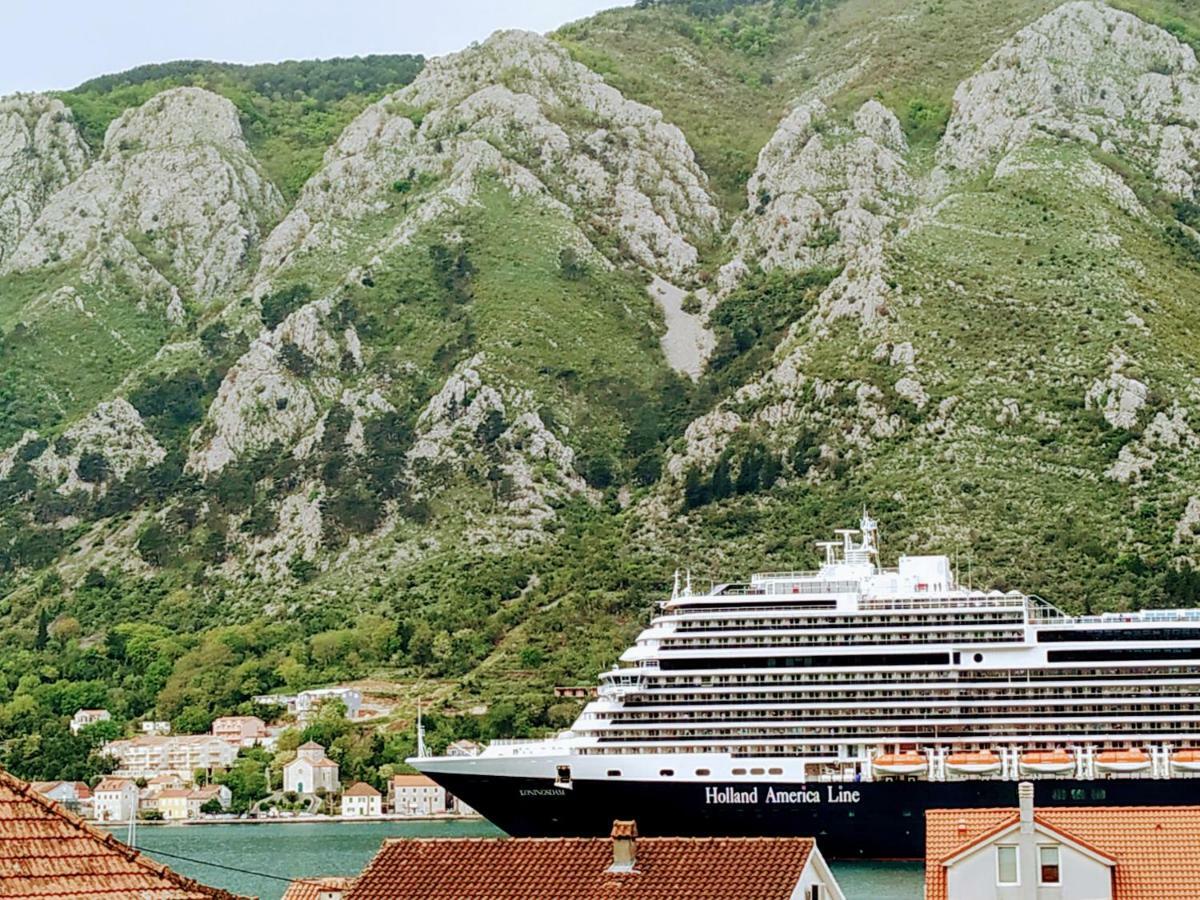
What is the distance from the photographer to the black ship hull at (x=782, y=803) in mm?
94438

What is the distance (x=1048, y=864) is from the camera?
98.7ft

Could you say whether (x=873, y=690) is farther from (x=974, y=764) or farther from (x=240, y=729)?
(x=240, y=729)

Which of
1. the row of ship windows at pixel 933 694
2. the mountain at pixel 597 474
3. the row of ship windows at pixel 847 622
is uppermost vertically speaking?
the mountain at pixel 597 474

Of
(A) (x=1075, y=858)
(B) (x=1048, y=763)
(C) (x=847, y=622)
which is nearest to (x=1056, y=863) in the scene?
(A) (x=1075, y=858)

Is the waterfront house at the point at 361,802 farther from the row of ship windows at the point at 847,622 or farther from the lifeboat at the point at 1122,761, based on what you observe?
the lifeboat at the point at 1122,761

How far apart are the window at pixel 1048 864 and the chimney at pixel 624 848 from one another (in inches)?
205

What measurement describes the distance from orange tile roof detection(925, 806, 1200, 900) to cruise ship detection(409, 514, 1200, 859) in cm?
6440

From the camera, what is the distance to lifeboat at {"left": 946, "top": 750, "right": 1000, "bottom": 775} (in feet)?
315

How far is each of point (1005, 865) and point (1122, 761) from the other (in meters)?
66.2

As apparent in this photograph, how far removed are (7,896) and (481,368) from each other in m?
169

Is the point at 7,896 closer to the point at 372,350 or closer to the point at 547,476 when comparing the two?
the point at 547,476

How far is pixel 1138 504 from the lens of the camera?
153 m

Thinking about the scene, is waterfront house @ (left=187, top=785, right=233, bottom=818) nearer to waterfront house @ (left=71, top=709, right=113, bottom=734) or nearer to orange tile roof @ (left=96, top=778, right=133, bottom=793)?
orange tile roof @ (left=96, top=778, right=133, bottom=793)

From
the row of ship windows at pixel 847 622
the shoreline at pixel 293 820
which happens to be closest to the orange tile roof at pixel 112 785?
the shoreline at pixel 293 820
